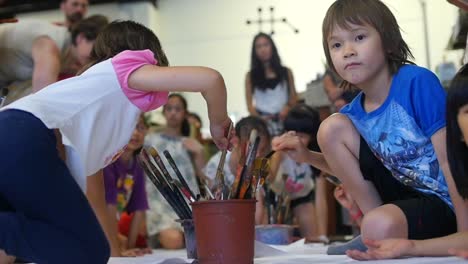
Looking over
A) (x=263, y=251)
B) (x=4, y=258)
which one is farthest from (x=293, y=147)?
(x=4, y=258)

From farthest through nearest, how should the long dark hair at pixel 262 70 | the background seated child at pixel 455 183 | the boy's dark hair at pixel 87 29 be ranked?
the long dark hair at pixel 262 70
the boy's dark hair at pixel 87 29
the background seated child at pixel 455 183

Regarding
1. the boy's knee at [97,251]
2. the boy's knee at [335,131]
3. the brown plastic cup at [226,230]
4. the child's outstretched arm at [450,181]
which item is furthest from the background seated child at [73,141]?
the child's outstretched arm at [450,181]

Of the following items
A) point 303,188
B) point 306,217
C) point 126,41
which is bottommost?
point 306,217

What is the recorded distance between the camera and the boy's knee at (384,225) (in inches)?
40.4

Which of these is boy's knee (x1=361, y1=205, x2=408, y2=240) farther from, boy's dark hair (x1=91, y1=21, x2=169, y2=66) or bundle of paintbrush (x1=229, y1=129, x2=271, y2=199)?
boy's dark hair (x1=91, y1=21, x2=169, y2=66)

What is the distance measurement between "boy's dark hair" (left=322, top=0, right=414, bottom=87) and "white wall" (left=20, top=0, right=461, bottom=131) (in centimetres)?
437

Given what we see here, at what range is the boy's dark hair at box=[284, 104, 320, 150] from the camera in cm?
239

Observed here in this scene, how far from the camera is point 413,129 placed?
3.60ft

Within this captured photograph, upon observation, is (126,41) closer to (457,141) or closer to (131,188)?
(457,141)

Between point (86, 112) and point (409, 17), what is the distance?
5.01 m

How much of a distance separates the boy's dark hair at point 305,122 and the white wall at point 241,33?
116 inches

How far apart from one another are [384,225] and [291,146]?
0.27 metres

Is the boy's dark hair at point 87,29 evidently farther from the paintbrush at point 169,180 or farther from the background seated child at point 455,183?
the background seated child at point 455,183

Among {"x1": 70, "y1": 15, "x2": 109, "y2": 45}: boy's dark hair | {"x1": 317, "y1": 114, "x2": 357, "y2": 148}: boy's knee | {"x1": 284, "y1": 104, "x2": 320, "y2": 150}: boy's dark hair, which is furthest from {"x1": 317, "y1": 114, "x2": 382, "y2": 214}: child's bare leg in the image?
{"x1": 284, "y1": 104, "x2": 320, "y2": 150}: boy's dark hair
